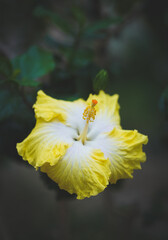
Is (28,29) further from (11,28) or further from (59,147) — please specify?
(59,147)

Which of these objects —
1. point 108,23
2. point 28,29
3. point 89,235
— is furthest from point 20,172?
point 108,23

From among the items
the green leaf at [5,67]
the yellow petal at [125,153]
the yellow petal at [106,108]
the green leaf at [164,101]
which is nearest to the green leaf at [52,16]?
the green leaf at [5,67]

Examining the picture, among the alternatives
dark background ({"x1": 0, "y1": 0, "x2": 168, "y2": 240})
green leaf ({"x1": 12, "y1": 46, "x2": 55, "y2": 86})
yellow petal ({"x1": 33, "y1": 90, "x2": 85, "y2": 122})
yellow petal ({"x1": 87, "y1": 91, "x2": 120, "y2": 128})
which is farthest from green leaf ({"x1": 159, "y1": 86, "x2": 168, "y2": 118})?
green leaf ({"x1": 12, "y1": 46, "x2": 55, "y2": 86})

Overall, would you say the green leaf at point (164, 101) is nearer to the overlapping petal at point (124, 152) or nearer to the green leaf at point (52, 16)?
the overlapping petal at point (124, 152)

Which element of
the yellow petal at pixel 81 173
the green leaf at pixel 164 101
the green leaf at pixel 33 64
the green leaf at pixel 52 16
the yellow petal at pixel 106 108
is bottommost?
the yellow petal at pixel 81 173

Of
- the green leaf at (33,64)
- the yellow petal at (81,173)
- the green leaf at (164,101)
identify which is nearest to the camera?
the yellow petal at (81,173)

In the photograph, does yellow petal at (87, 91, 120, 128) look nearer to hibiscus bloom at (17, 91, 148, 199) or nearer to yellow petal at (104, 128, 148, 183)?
hibiscus bloom at (17, 91, 148, 199)
